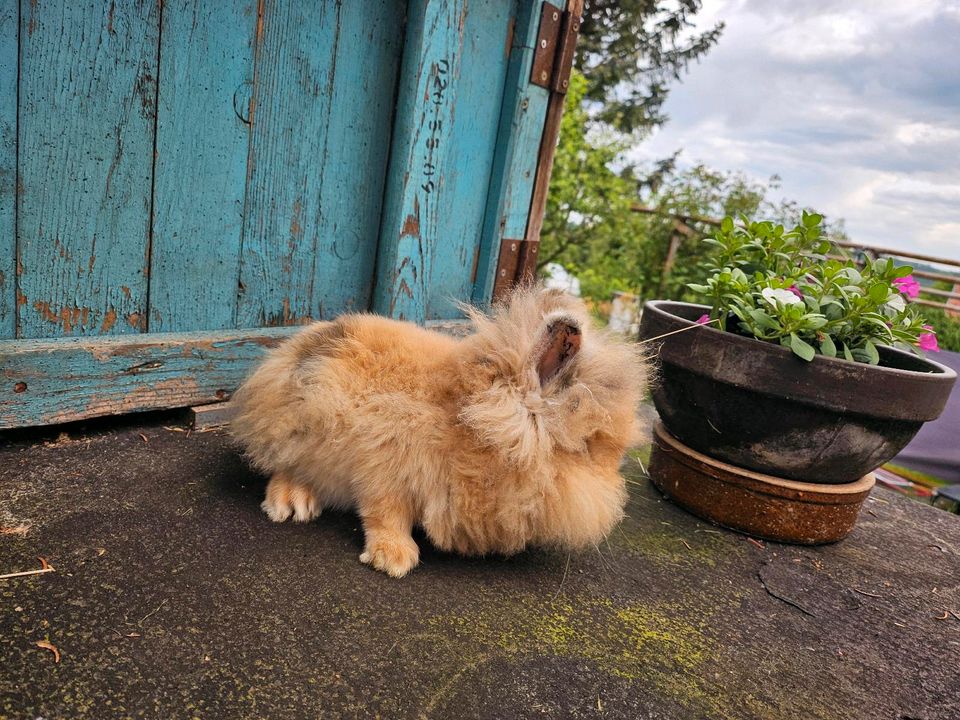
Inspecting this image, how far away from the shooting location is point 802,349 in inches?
78.5

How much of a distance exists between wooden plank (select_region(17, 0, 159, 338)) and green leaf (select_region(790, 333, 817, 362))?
6.73ft

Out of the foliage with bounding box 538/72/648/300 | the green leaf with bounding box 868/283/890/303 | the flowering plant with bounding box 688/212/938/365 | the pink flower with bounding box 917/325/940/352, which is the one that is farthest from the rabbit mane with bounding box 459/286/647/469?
the foliage with bounding box 538/72/648/300

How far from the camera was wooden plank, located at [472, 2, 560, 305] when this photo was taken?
2996mm

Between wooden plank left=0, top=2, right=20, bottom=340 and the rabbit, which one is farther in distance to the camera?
wooden plank left=0, top=2, right=20, bottom=340

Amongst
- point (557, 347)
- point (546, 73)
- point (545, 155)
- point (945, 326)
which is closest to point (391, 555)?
point (557, 347)

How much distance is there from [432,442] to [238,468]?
0.80 m

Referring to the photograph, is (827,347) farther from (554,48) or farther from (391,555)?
(554,48)

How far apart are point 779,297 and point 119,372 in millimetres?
2116

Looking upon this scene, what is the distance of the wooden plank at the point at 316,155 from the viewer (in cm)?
237

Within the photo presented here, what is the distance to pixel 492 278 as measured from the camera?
10.6 feet

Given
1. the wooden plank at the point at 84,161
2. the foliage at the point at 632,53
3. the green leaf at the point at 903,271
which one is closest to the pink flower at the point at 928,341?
the green leaf at the point at 903,271

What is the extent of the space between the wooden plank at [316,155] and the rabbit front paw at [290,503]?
2.79 feet

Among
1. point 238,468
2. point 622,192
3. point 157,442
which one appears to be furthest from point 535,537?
point 622,192

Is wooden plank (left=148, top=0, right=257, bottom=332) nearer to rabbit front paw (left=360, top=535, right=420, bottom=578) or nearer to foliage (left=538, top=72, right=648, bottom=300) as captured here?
rabbit front paw (left=360, top=535, right=420, bottom=578)
